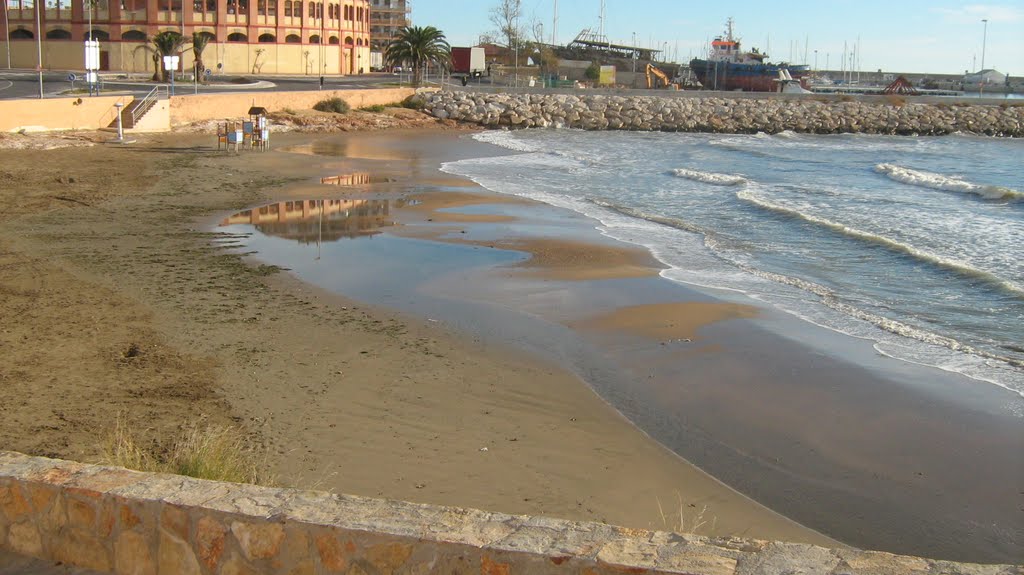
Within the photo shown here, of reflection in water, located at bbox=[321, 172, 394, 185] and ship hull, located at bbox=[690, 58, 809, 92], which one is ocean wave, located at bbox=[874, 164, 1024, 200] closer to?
reflection in water, located at bbox=[321, 172, 394, 185]

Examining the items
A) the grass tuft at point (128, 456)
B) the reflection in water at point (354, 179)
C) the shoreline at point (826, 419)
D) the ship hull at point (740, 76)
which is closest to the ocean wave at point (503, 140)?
the reflection in water at point (354, 179)

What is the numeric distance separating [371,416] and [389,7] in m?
125

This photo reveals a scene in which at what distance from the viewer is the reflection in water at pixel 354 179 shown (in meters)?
24.4

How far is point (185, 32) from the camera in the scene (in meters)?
67.4

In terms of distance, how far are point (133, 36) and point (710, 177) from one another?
51.8 meters

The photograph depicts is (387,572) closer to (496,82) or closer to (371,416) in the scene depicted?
(371,416)

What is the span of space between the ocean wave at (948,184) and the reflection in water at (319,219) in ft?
54.5

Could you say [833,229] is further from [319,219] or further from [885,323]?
[319,219]

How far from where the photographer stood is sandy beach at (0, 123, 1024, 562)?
22.2ft

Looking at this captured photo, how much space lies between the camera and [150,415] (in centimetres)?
746

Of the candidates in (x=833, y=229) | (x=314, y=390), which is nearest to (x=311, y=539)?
(x=314, y=390)

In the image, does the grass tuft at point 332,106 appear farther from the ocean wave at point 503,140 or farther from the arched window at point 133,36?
the arched window at point 133,36

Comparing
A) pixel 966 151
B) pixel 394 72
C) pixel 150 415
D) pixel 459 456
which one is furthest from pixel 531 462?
pixel 394 72

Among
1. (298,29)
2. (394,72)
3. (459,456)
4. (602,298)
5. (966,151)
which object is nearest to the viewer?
(459,456)
